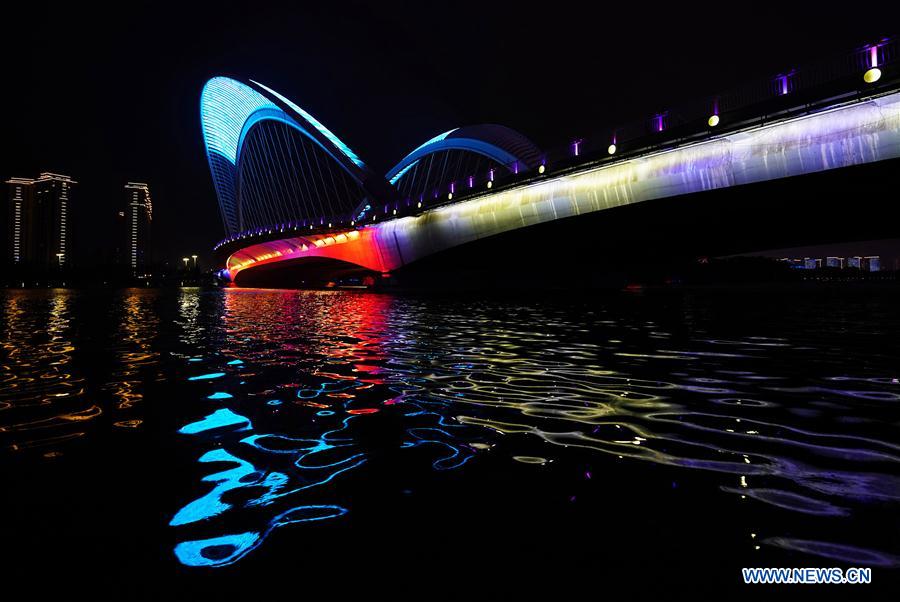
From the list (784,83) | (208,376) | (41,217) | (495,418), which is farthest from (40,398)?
(41,217)

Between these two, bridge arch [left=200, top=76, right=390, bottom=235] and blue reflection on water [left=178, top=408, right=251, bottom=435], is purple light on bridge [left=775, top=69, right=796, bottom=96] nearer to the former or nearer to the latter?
blue reflection on water [left=178, top=408, right=251, bottom=435]

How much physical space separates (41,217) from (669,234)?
23006cm

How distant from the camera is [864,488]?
3.05 meters

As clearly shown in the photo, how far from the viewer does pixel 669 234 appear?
3725 cm

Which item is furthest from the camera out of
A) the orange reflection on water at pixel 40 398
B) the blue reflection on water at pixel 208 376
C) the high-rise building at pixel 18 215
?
the high-rise building at pixel 18 215

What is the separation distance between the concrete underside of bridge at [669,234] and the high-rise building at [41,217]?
7463 inches

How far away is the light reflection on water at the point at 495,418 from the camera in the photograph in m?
2.81

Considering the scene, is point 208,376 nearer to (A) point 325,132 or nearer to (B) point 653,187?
(B) point 653,187

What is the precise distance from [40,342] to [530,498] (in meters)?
12.8

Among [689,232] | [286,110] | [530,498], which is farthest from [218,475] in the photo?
[286,110]

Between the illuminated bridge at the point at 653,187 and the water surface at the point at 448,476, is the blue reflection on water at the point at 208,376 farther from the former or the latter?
the illuminated bridge at the point at 653,187

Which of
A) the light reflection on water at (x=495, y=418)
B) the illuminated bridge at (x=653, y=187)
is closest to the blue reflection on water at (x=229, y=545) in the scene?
the light reflection on water at (x=495, y=418)

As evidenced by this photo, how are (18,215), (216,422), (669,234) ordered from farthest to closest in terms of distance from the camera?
(18,215)
(669,234)
(216,422)

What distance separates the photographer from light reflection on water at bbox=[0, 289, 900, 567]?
2811mm
